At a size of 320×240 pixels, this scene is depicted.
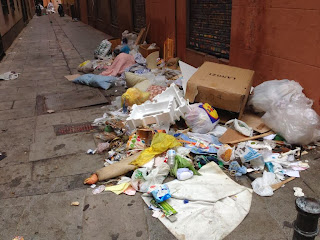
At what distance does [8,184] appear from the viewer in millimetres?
3160

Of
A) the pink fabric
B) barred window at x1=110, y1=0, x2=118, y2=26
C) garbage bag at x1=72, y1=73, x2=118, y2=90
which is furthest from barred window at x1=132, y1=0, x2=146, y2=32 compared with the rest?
garbage bag at x1=72, y1=73, x2=118, y2=90

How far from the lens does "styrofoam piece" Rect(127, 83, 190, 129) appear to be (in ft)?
12.6

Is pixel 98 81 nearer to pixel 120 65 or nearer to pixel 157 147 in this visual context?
pixel 120 65

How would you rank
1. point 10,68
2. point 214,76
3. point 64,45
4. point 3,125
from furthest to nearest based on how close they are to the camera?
point 64,45, point 10,68, point 3,125, point 214,76

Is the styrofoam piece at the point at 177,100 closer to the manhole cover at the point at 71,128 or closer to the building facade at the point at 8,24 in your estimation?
the manhole cover at the point at 71,128

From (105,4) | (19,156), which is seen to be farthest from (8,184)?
(105,4)

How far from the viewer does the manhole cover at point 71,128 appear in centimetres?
438

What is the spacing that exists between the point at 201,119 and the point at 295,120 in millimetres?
1124

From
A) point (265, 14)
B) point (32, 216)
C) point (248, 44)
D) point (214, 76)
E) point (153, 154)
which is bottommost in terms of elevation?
point (32, 216)

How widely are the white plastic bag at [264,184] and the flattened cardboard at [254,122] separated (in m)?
0.90

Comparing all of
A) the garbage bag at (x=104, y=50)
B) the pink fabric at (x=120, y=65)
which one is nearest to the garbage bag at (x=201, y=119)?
the pink fabric at (x=120, y=65)

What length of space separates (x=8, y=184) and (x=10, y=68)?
22.0ft

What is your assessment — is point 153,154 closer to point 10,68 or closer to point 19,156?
point 19,156

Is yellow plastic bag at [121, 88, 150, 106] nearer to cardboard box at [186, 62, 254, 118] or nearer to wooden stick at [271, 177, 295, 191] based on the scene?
cardboard box at [186, 62, 254, 118]
